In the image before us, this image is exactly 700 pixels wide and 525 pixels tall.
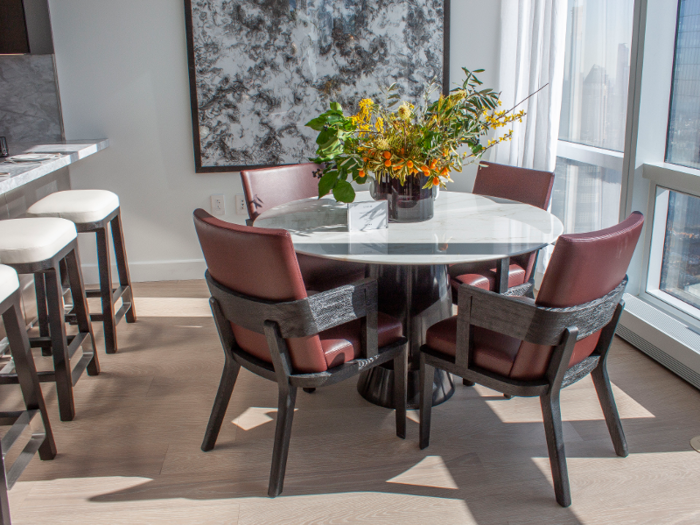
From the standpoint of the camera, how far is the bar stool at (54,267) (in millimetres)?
1995

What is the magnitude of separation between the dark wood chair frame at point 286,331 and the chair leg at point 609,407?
24.5 inches

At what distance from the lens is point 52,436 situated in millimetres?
2029

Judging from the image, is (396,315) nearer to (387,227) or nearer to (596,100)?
(387,227)

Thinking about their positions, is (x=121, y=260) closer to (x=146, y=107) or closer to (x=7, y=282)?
(x=146, y=107)

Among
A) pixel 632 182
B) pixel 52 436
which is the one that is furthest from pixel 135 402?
pixel 632 182

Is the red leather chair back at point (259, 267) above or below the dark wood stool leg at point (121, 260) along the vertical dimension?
above

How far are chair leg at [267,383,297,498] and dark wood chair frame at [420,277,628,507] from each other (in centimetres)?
46

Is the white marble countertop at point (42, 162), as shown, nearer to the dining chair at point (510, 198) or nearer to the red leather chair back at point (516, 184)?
the dining chair at point (510, 198)

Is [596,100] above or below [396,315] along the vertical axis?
above

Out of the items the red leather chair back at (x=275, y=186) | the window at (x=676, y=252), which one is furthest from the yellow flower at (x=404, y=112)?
the window at (x=676, y=252)

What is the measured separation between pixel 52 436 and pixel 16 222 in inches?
30.3

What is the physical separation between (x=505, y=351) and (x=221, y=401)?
3.08ft

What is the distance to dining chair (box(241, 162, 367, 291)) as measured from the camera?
95.7 inches

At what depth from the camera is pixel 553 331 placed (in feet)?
5.24
